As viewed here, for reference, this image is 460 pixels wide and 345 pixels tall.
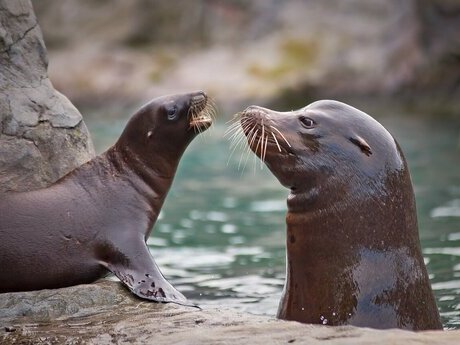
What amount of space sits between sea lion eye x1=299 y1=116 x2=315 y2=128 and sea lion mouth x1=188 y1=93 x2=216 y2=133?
1.36 metres

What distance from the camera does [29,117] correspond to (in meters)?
5.38

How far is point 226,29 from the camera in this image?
22.8 meters

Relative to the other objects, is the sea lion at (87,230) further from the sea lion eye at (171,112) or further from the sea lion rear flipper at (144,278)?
the sea lion eye at (171,112)

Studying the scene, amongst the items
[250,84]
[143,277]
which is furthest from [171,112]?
[250,84]

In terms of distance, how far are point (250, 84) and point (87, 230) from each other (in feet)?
48.5

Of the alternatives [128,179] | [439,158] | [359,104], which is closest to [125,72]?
[359,104]

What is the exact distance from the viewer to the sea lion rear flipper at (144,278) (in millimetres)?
4816

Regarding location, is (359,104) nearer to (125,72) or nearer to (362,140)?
(125,72)

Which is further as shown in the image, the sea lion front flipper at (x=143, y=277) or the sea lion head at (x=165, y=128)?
the sea lion head at (x=165, y=128)

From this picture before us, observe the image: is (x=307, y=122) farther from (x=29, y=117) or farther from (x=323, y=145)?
(x=29, y=117)

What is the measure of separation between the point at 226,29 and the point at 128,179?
1755cm

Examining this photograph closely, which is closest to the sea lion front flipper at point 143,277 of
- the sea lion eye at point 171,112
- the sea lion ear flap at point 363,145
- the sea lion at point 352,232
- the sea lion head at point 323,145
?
the sea lion at point 352,232

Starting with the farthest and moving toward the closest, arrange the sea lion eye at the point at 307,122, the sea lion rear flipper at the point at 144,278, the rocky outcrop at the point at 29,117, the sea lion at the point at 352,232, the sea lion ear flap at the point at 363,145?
the rocky outcrop at the point at 29,117
the sea lion rear flipper at the point at 144,278
the sea lion eye at the point at 307,122
the sea lion ear flap at the point at 363,145
the sea lion at the point at 352,232

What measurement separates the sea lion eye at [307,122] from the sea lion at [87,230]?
1.04 m
